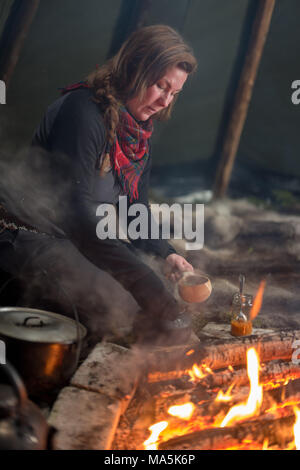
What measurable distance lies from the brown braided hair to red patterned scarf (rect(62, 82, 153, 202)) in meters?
0.12

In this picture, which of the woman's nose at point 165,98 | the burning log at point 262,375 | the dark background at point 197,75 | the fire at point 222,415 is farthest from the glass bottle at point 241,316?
the dark background at point 197,75

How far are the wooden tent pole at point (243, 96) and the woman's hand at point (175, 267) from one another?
4.30 meters

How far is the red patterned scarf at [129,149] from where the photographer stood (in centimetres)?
293

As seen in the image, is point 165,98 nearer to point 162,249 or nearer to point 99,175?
point 99,175

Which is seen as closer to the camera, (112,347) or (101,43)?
(112,347)

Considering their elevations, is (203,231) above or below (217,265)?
above

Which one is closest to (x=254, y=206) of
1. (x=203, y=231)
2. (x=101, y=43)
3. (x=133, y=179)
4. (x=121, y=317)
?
(x=203, y=231)

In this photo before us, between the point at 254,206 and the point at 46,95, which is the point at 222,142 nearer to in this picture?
the point at 254,206

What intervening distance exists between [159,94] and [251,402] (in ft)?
6.30

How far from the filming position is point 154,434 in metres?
1.97

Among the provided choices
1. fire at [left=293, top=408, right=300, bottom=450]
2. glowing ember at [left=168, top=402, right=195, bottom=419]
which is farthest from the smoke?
fire at [left=293, top=408, right=300, bottom=450]

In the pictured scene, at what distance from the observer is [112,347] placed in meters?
2.51

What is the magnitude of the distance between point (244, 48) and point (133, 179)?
4.39 m

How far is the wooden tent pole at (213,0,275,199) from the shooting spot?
6219 mm
